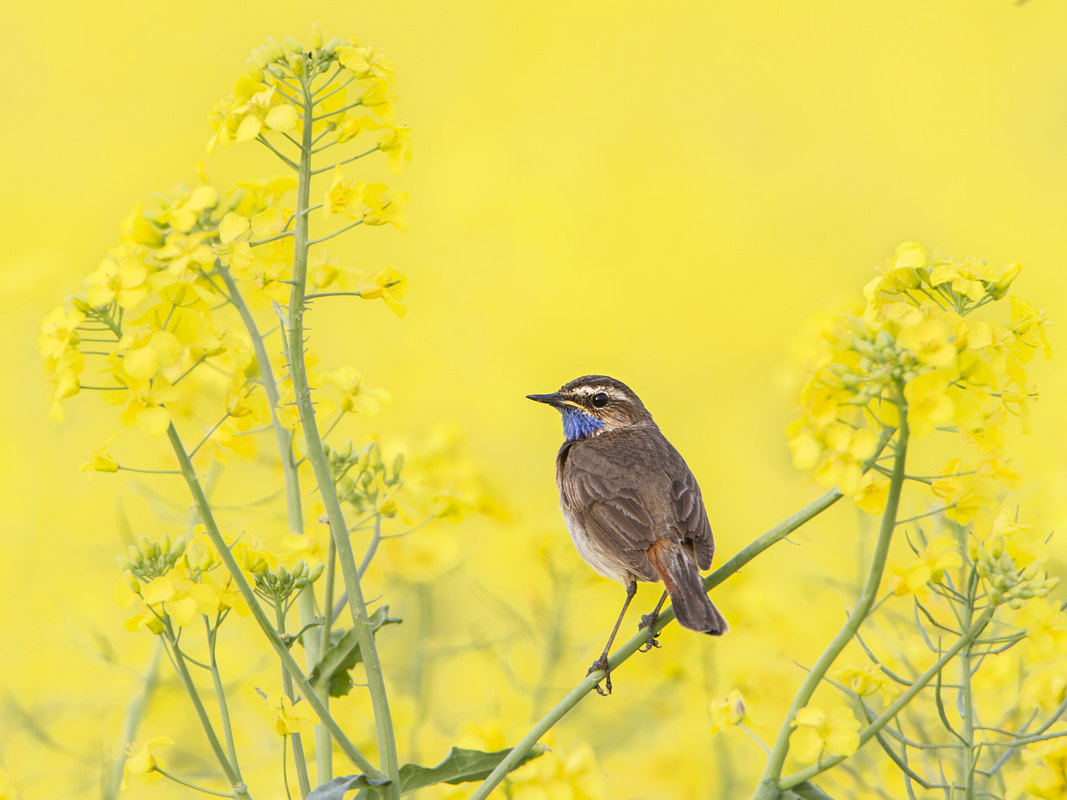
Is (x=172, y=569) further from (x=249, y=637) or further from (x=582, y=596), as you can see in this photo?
(x=249, y=637)

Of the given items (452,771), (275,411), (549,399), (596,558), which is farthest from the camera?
(549,399)

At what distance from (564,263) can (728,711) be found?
25.0ft

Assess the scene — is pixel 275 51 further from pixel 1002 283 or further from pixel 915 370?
pixel 1002 283

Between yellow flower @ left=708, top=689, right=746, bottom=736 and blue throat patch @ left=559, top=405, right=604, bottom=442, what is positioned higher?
blue throat patch @ left=559, top=405, right=604, bottom=442

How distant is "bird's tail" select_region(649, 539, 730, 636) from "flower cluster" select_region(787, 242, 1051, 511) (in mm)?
620

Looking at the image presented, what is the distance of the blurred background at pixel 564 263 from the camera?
4.18 metres

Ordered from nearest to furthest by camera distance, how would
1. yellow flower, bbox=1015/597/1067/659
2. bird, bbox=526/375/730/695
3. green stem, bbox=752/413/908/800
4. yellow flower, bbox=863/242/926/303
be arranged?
1. green stem, bbox=752/413/908/800
2. yellow flower, bbox=863/242/926/303
3. yellow flower, bbox=1015/597/1067/659
4. bird, bbox=526/375/730/695

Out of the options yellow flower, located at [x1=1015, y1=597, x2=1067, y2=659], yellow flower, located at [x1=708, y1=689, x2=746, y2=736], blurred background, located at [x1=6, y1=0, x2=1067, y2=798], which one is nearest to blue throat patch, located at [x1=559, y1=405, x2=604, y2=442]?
blurred background, located at [x1=6, y1=0, x2=1067, y2=798]

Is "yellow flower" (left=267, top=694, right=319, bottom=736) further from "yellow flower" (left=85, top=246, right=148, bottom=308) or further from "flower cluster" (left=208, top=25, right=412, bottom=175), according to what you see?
"flower cluster" (left=208, top=25, right=412, bottom=175)

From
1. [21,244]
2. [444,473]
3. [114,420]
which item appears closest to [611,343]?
[114,420]

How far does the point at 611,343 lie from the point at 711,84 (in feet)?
18.4

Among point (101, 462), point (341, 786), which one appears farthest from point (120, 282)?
point (341, 786)

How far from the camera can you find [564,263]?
9648 millimetres

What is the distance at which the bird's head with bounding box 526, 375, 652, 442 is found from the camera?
3871 millimetres
